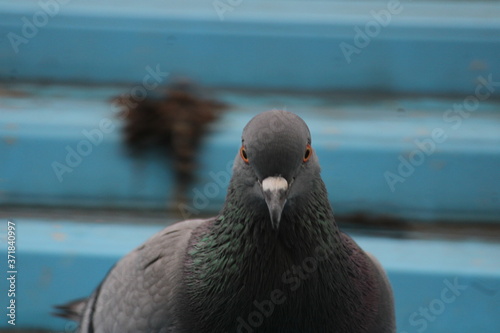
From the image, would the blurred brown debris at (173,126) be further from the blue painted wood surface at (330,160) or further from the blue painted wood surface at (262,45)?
the blue painted wood surface at (262,45)

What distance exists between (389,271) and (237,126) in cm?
100

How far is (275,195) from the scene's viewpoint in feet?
5.93

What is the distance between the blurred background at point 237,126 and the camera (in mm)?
2877

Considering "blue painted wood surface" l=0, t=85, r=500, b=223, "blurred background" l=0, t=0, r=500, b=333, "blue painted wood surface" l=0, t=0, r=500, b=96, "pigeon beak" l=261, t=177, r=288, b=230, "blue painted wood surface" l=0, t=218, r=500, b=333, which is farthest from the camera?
"blue painted wood surface" l=0, t=0, r=500, b=96

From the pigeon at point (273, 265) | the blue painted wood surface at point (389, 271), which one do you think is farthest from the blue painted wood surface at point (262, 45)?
the pigeon at point (273, 265)

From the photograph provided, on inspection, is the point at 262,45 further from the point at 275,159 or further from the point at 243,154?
the point at 275,159

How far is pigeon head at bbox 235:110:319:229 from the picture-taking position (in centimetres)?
183

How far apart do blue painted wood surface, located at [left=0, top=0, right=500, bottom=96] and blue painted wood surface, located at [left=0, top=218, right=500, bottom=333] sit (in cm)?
81

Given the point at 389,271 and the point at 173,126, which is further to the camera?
the point at 173,126

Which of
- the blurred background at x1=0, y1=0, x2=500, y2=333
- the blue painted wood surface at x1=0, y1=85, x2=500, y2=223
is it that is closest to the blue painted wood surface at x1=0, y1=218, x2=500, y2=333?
the blurred background at x1=0, y1=0, x2=500, y2=333

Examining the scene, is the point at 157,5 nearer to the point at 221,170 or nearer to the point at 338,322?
the point at 221,170

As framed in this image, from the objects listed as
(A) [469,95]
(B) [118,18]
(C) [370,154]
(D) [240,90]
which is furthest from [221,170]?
(A) [469,95]

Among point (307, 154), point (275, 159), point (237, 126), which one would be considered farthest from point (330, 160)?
point (275, 159)

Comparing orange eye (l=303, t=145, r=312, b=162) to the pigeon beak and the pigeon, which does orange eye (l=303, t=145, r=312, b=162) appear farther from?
the pigeon beak
